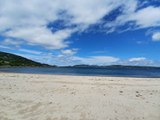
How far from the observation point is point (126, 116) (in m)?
10.5

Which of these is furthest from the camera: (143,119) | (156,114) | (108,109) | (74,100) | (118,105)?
(74,100)

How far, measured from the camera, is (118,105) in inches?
493

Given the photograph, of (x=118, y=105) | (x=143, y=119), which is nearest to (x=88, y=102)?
(x=118, y=105)

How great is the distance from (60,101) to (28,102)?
1.97 metres

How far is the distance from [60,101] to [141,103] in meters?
5.09

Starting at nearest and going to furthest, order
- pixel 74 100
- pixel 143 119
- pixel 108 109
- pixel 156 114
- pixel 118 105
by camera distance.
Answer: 1. pixel 143 119
2. pixel 156 114
3. pixel 108 109
4. pixel 118 105
5. pixel 74 100

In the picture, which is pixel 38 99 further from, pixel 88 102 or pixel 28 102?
pixel 88 102

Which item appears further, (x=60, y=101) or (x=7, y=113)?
(x=60, y=101)

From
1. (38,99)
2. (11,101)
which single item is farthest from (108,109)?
(11,101)

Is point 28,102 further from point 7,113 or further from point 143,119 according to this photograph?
point 143,119

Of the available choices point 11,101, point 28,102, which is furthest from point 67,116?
point 11,101

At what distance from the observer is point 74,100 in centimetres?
1363

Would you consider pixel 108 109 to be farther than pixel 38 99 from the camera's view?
No

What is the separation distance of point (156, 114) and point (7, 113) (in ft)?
25.0
